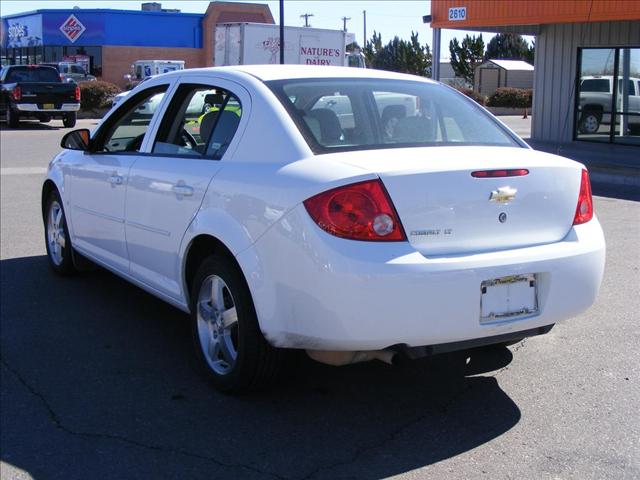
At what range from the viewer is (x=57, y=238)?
6871mm

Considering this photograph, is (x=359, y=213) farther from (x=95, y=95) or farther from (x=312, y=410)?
(x=95, y=95)

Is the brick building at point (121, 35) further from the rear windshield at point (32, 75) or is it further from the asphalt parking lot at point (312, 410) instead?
the asphalt parking lot at point (312, 410)

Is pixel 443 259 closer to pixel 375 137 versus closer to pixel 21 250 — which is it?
pixel 375 137

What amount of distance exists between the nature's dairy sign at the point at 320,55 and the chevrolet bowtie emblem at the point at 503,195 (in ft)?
99.2

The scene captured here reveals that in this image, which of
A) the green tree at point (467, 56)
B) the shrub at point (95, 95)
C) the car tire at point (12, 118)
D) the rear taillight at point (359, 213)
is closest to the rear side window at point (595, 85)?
the rear taillight at point (359, 213)

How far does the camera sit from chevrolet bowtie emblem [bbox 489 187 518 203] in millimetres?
3883

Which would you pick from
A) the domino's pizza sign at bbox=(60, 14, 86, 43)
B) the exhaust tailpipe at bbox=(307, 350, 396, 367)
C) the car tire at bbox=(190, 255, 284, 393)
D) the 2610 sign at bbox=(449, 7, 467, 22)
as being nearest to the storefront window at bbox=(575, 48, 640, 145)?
the 2610 sign at bbox=(449, 7, 467, 22)

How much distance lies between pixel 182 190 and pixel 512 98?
35872 millimetres

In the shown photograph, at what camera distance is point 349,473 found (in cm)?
350

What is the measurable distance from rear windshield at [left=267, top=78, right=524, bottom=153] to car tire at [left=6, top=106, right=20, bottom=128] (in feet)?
77.4

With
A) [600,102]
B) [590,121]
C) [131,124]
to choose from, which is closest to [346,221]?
[131,124]

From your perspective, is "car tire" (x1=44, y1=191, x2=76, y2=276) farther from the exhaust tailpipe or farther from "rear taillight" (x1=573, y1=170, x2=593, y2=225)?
"rear taillight" (x1=573, y1=170, x2=593, y2=225)

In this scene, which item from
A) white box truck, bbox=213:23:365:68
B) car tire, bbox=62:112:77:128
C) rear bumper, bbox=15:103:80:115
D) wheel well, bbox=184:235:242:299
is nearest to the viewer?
wheel well, bbox=184:235:242:299

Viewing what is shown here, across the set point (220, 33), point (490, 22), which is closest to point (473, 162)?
point (490, 22)
